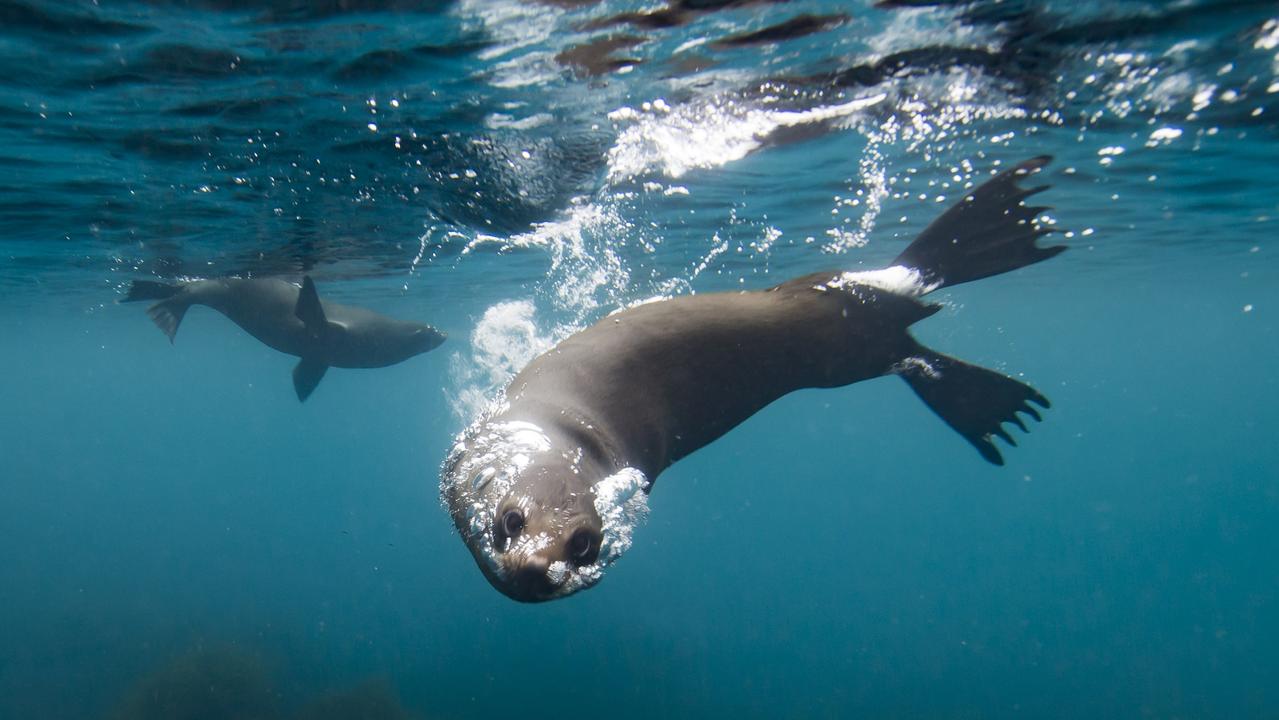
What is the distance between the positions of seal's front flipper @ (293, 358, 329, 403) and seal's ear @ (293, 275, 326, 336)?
160 centimetres

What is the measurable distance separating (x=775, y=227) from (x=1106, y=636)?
32.4m

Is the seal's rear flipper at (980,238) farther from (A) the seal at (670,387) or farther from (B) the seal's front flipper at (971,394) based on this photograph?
(B) the seal's front flipper at (971,394)

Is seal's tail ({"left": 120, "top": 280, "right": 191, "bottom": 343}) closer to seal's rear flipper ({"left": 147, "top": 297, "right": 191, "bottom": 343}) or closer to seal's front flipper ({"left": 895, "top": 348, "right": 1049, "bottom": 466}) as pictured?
seal's rear flipper ({"left": 147, "top": 297, "right": 191, "bottom": 343})

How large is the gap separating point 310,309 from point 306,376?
2474mm

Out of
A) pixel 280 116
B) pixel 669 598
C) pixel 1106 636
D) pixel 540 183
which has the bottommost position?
pixel 1106 636

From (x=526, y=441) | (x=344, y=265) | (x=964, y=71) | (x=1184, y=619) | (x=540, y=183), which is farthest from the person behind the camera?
(x=1184, y=619)

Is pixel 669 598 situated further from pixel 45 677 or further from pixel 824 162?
pixel 824 162

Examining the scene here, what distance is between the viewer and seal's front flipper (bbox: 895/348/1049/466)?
5902 mm

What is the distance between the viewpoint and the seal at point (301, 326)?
12375 mm

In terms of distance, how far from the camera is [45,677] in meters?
19.7

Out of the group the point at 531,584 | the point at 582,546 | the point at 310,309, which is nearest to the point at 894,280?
the point at 582,546

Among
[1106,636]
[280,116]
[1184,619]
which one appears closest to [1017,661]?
[1106,636]

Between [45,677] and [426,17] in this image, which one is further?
[45,677]

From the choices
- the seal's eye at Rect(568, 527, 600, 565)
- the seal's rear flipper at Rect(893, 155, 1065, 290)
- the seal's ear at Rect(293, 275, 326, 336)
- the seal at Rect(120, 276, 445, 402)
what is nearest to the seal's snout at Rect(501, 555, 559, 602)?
the seal's eye at Rect(568, 527, 600, 565)
